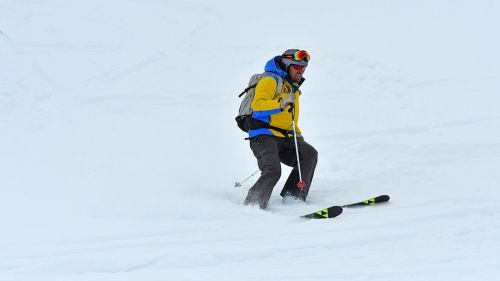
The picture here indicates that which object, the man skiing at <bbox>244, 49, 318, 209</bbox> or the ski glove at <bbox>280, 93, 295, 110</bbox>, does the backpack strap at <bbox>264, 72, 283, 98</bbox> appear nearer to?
the man skiing at <bbox>244, 49, 318, 209</bbox>

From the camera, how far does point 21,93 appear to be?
11617mm

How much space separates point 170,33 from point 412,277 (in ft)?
42.1

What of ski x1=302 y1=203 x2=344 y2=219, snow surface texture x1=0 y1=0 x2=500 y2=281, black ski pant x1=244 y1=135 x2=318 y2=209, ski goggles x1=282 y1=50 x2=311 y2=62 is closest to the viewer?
snow surface texture x1=0 y1=0 x2=500 y2=281

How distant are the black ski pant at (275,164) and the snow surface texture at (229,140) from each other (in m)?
0.22

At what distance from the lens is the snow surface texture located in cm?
480

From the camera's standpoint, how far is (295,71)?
688 centimetres

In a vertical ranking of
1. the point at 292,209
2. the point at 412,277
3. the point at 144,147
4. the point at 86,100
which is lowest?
the point at 412,277

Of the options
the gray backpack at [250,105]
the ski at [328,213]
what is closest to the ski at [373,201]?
the ski at [328,213]

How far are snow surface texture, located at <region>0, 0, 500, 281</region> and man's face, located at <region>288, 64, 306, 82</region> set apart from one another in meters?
1.54

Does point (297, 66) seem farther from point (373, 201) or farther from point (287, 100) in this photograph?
point (373, 201)

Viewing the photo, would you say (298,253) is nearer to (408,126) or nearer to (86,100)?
(408,126)

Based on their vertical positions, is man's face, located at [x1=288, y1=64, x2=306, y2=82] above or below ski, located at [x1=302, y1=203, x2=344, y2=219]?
above

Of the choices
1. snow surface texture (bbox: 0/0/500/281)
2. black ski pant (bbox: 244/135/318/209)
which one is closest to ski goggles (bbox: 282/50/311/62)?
black ski pant (bbox: 244/135/318/209)

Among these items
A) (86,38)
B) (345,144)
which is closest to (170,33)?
(86,38)
